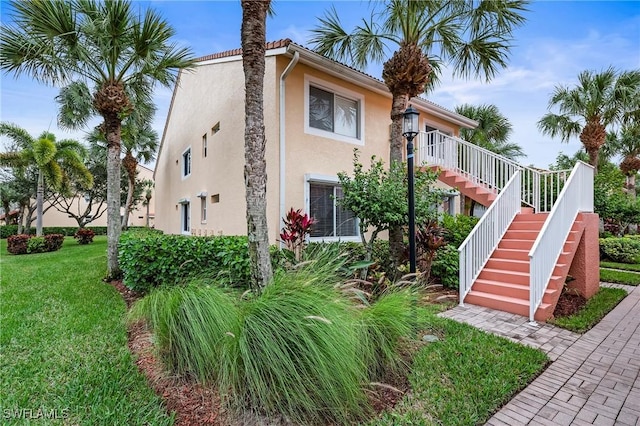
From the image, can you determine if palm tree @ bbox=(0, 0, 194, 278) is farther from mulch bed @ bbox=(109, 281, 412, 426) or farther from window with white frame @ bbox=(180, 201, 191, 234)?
window with white frame @ bbox=(180, 201, 191, 234)

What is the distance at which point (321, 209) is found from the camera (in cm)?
943

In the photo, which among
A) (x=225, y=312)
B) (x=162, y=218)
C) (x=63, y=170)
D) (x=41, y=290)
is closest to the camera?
(x=225, y=312)

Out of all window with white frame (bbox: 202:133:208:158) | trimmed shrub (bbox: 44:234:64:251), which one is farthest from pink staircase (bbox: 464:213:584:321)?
trimmed shrub (bbox: 44:234:64:251)

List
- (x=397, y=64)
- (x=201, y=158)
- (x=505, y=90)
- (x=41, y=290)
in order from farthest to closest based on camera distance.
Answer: (x=505, y=90), (x=201, y=158), (x=397, y=64), (x=41, y=290)

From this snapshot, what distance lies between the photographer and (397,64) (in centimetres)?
859

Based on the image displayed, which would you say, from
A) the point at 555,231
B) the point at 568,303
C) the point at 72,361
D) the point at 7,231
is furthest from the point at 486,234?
the point at 7,231

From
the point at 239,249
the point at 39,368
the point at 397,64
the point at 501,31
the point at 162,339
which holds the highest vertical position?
the point at 501,31

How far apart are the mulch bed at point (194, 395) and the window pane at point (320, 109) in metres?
7.50

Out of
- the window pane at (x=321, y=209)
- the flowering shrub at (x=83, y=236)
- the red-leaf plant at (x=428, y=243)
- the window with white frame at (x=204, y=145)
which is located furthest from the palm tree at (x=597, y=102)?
the flowering shrub at (x=83, y=236)

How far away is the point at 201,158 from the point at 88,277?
6.22m

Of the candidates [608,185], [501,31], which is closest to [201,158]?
[501,31]

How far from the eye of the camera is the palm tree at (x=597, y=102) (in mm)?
14094

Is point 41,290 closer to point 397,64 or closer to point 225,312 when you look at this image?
point 225,312

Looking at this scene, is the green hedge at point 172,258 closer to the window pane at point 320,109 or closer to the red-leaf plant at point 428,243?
the red-leaf plant at point 428,243
